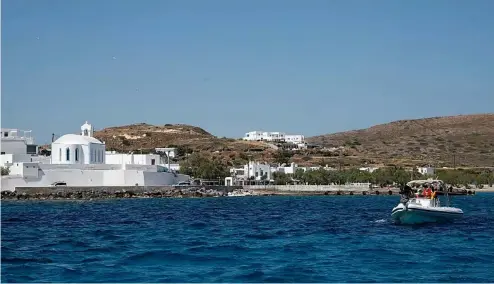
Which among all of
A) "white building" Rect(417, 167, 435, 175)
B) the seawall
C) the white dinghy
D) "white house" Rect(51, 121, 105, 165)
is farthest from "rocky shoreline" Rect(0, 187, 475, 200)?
the white dinghy

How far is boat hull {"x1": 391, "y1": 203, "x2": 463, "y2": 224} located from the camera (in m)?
41.2

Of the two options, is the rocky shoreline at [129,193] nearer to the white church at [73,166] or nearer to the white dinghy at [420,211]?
the white church at [73,166]

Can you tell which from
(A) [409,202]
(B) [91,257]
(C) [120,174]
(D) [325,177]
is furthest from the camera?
(D) [325,177]

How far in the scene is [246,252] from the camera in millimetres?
27250

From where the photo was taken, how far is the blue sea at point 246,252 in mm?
21922

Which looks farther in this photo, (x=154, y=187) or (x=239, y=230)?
(x=154, y=187)

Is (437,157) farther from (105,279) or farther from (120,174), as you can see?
(105,279)

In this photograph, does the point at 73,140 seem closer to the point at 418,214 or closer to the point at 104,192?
the point at 104,192

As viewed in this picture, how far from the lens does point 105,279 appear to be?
21.0 metres

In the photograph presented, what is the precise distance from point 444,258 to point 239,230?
13.2 m

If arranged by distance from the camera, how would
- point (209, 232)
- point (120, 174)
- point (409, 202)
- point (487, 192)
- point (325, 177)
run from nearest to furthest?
point (209, 232)
point (409, 202)
point (120, 174)
point (325, 177)
point (487, 192)

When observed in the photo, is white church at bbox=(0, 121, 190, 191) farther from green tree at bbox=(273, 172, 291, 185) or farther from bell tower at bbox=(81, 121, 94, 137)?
green tree at bbox=(273, 172, 291, 185)

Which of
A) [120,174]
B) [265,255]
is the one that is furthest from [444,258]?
[120,174]

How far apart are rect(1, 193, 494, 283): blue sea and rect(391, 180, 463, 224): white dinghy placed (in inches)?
33.4
